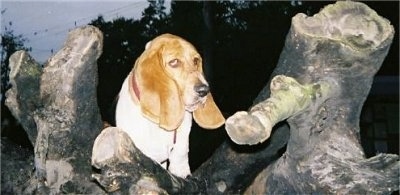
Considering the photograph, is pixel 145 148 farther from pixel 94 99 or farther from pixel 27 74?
pixel 27 74

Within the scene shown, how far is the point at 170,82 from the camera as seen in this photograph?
1.65m

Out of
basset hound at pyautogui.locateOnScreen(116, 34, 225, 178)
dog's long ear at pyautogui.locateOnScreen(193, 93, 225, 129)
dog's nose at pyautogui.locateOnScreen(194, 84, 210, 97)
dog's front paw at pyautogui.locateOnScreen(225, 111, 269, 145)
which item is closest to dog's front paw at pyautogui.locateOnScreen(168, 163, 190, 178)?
basset hound at pyautogui.locateOnScreen(116, 34, 225, 178)

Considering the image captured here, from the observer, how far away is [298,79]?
130 centimetres

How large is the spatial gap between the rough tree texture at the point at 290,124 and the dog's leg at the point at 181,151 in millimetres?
208

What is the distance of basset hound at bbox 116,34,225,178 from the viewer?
1630mm

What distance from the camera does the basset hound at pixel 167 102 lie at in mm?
1630

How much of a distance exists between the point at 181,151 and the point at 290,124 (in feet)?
1.72

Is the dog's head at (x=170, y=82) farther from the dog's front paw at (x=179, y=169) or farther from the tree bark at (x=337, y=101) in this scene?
the tree bark at (x=337, y=101)

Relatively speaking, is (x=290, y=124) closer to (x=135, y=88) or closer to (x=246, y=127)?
(x=246, y=127)

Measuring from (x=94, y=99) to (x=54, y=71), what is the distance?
0.40 ft

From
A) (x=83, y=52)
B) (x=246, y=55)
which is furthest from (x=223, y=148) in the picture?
(x=246, y=55)

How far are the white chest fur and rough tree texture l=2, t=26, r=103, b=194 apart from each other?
19cm

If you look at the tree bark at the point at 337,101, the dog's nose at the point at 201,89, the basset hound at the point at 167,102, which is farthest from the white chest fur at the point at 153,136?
the tree bark at the point at 337,101

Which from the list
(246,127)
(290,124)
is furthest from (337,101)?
(246,127)
